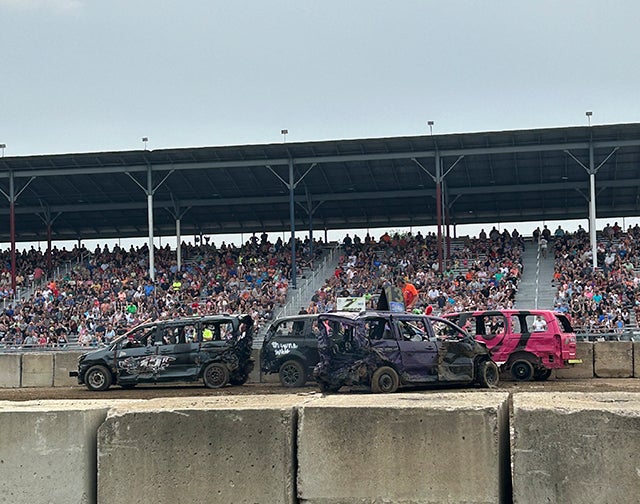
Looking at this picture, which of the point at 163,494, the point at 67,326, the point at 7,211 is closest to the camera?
the point at 163,494

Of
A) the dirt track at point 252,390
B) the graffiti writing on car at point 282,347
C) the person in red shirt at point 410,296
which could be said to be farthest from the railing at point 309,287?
the graffiti writing on car at point 282,347

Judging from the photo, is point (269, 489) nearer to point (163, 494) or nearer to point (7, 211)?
point (163, 494)

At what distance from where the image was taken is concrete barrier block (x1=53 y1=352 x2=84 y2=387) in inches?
995

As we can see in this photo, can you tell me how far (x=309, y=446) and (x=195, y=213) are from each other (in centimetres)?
4589

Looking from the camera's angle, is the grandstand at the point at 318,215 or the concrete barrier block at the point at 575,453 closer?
the concrete barrier block at the point at 575,453

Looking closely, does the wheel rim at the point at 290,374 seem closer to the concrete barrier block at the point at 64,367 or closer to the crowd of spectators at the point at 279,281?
the concrete barrier block at the point at 64,367

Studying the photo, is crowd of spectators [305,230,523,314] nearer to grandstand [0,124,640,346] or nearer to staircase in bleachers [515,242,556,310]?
grandstand [0,124,640,346]

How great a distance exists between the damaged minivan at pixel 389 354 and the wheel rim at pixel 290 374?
2059 mm

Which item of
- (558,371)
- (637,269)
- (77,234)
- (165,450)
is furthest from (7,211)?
(165,450)

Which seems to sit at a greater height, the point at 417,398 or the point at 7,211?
the point at 7,211

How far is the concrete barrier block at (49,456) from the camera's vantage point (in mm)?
7117

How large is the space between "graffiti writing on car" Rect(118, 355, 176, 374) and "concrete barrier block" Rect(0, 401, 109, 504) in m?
15.2

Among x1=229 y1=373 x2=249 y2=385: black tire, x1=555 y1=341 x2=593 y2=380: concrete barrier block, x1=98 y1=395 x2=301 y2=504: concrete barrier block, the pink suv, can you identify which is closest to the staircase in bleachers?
x1=555 y1=341 x2=593 y2=380: concrete barrier block

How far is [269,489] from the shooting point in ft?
22.3
